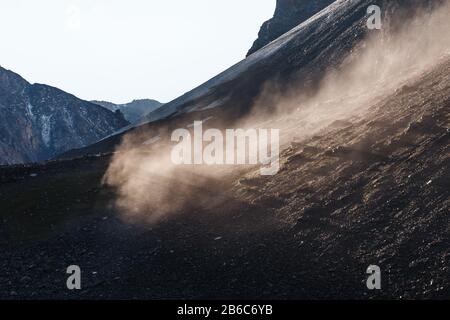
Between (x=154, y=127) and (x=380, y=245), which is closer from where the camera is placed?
(x=380, y=245)

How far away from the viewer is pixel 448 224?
27.4 m

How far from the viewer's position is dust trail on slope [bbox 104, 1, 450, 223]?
43562 mm

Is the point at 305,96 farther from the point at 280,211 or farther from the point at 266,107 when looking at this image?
the point at 280,211

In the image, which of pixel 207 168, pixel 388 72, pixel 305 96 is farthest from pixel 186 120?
pixel 207 168

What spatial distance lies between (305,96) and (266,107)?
29.5ft

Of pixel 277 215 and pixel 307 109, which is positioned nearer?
pixel 277 215

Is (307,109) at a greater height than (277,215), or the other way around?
(307,109)

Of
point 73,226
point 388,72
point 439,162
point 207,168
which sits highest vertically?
point 388,72

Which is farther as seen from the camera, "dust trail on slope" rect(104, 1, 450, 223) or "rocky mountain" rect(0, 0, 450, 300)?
"dust trail on slope" rect(104, 1, 450, 223)

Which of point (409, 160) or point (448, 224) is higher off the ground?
point (409, 160)

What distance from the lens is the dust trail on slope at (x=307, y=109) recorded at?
43.6 meters

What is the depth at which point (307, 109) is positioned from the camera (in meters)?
73.2

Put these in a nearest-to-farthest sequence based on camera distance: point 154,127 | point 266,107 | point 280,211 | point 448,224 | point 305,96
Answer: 1. point 448,224
2. point 280,211
3. point 305,96
4. point 266,107
5. point 154,127

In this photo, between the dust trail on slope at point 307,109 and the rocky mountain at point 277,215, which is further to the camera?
the dust trail on slope at point 307,109
